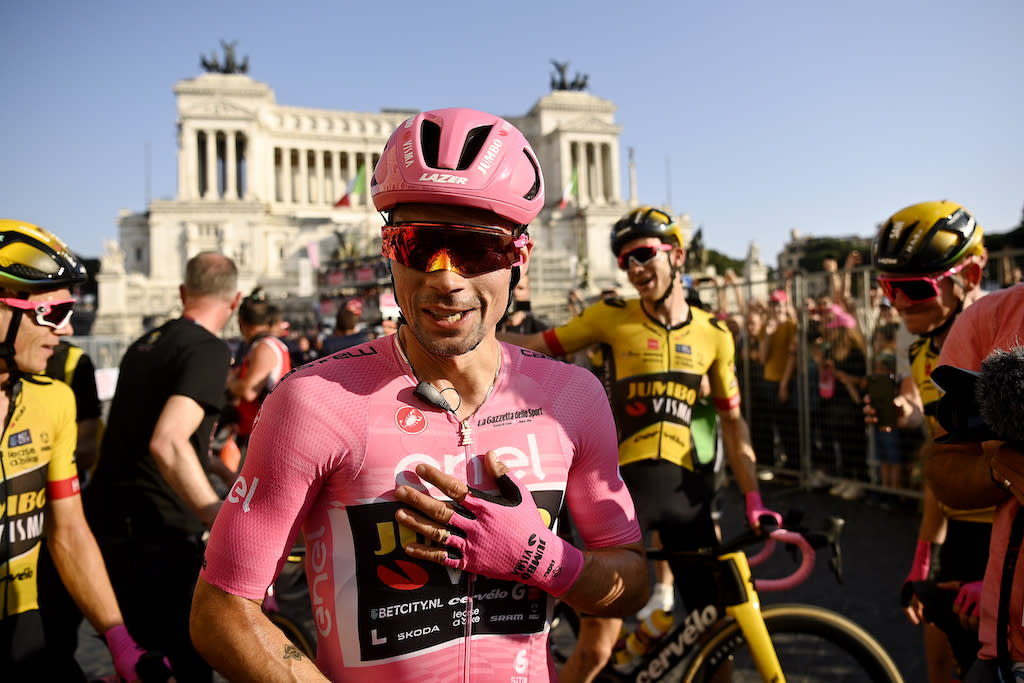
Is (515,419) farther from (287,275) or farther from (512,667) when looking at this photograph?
(287,275)

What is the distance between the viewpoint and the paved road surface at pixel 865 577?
4.05m

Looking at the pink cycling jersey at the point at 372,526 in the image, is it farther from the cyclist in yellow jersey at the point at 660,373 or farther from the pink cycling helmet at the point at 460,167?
the cyclist in yellow jersey at the point at 660,373

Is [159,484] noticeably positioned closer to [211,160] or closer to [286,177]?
[211,160]

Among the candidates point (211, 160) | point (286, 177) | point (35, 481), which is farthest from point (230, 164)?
point (35, 481)

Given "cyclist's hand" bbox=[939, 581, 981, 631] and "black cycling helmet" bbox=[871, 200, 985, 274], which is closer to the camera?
"cyclist's hand" bbox=[939, 581, 981, 631]

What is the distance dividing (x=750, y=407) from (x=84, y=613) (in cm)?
785

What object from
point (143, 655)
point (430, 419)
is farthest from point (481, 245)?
point (143, 655)

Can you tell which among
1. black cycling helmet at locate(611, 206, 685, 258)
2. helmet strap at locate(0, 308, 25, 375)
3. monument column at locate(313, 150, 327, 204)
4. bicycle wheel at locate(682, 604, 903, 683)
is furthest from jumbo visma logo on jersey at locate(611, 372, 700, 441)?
monument column at locate(313, 150, 327, 204)

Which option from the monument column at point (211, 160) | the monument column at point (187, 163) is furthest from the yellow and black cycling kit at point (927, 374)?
the monument column at point (211, 160)

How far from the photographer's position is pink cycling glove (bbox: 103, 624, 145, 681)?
2.11 m

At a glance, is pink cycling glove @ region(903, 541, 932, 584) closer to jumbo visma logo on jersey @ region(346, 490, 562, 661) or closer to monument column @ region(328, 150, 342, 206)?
jumbo visma logo on jersey @ region(346, 490, 562, 661)

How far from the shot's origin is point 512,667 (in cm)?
152

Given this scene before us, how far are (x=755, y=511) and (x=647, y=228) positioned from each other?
63.7 inches

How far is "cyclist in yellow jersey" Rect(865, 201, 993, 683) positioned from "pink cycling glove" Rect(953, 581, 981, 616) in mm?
675
